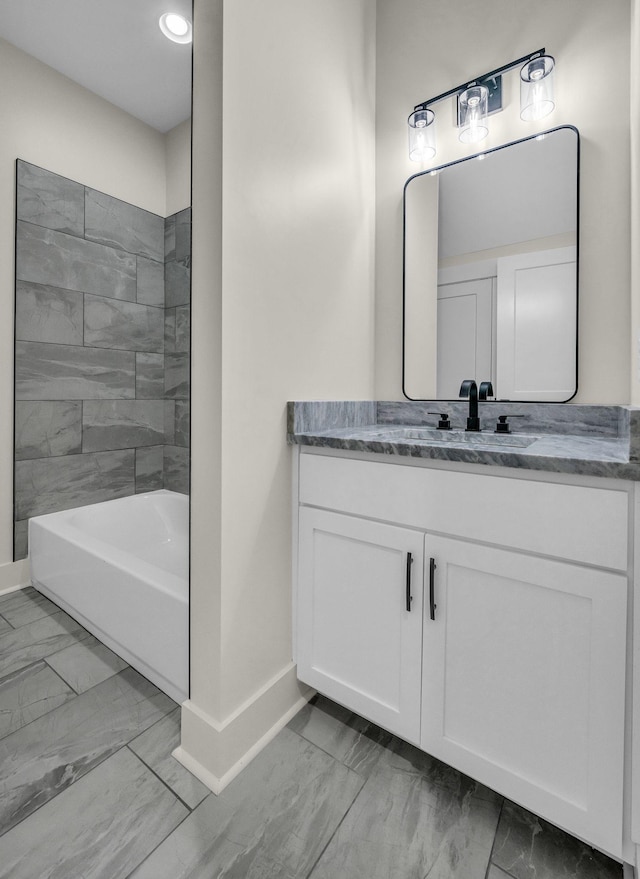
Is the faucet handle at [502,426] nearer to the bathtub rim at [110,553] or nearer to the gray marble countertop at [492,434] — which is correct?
the gray marble countertop at [492,434]

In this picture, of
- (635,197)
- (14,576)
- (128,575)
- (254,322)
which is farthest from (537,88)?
(14,576)

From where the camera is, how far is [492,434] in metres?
1.42

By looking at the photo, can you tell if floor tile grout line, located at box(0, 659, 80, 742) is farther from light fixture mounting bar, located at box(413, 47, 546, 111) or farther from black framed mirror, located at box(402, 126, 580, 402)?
light fixture mounting bar, located at box(413, 47, 546, 111)

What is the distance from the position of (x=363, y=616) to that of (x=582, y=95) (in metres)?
1.73

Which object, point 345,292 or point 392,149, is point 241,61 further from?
point 392,149

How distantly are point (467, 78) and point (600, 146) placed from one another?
22.9 inches

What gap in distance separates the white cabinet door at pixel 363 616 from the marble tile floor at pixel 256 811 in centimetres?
15

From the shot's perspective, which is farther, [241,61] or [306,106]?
[306,106]

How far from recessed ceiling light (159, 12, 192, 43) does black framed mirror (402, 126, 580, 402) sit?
1390 millimetres

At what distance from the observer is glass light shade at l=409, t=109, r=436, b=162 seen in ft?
5.28

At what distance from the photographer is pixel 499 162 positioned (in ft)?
4.91

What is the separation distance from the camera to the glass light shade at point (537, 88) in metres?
1.36

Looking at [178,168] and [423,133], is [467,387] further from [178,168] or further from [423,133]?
[178,168]

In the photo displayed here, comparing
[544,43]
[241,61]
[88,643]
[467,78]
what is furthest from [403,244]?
[88,643]
